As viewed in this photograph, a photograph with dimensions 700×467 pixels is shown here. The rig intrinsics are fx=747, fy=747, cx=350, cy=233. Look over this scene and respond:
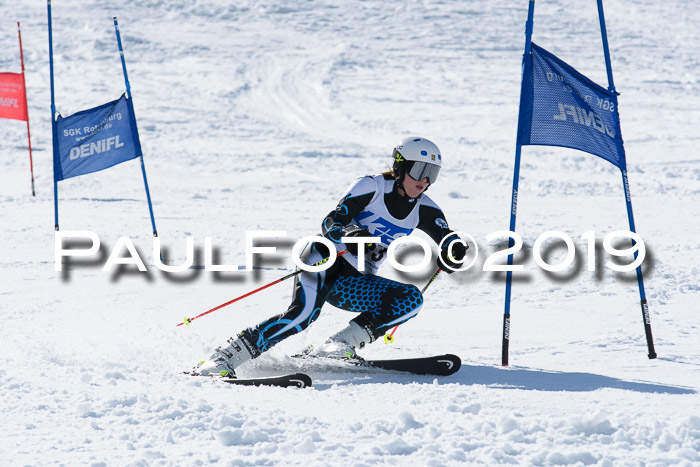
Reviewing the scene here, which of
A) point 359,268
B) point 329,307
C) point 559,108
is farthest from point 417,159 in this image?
point 329,307

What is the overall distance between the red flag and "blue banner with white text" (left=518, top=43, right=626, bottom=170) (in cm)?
1193

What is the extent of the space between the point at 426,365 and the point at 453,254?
0.74 metres

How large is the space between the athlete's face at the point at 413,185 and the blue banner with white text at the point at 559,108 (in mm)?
637

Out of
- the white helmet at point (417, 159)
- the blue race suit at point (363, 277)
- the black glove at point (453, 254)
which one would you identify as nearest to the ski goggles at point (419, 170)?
the white helmet at point (417, 159)

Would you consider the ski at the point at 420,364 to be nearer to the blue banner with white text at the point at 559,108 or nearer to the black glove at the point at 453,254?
the black glove at the point at 453,254

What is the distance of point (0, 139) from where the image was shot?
20.2 meters

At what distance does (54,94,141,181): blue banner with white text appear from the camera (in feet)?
30.1

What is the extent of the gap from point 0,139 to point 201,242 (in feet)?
43.6

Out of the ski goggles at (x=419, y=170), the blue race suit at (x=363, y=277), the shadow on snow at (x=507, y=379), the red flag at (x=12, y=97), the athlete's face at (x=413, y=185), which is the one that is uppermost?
the red flag at (x=12, y=97)

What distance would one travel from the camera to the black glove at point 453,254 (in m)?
4.61

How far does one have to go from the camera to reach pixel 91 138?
925cm

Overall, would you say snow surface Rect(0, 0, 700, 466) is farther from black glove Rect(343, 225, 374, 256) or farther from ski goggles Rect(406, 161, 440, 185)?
ski goggles Rect(406, 161, 440, 185)

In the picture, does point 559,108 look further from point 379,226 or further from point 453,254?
point 379,226

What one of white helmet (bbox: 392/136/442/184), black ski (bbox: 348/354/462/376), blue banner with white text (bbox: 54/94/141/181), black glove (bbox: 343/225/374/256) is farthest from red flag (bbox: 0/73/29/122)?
black ski (bbox: 348/354/462/376)
